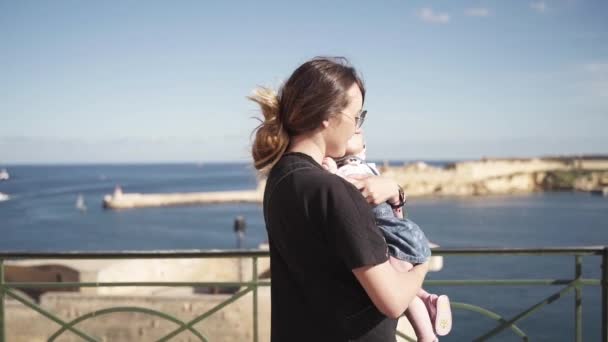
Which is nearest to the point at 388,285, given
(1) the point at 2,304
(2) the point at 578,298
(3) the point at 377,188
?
(3) the point at 377,188

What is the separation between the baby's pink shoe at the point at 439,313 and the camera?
1929 mm

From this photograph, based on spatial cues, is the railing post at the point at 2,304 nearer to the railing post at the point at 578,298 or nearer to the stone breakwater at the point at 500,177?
the railing post at the point at 578,298

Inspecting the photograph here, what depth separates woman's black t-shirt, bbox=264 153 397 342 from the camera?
4.67 ft

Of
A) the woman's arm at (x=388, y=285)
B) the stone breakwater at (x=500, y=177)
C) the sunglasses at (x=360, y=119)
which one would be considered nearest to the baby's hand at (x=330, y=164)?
Answer: the sunglasses at (x=360, y=119)

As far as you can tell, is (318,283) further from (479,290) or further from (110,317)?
(479,290)

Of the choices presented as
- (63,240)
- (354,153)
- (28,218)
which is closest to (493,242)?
(63,240)

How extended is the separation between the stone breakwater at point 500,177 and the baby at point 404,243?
80651 mm

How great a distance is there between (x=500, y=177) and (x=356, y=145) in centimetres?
8962

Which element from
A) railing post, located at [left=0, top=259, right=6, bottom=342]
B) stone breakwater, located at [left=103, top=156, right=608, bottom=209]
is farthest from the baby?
stone breakwater, located at [left=103, top=156, right=608, bottom=209]

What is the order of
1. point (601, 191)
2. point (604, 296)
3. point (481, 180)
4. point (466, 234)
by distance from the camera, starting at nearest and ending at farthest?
1. point (604, 296)
2. point (466, 234)
3. point (601, 191)
4. point (481, 180)

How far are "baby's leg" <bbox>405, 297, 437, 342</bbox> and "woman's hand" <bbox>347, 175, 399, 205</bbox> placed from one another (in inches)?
18.5

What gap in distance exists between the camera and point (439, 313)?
1936mm

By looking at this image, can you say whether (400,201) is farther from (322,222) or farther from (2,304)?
(2,304)

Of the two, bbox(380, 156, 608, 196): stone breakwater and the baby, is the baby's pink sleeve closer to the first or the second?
the baby
